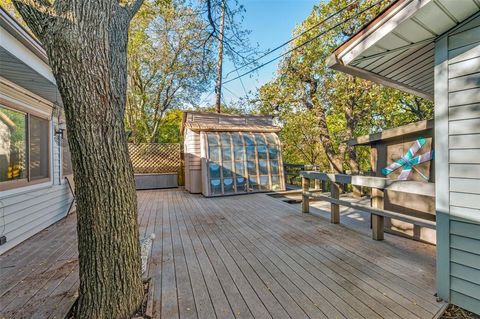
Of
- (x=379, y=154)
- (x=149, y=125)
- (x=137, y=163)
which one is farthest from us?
(x=149, y=125)

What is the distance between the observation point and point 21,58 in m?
2.66

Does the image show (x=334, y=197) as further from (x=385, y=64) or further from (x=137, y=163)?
(x=137, y=163)

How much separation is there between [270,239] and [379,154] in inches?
94.0

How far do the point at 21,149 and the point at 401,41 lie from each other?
552cm

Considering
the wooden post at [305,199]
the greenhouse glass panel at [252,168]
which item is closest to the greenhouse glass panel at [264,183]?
the greenhouse glass panel at [252,168]

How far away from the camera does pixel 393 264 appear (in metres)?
2.66

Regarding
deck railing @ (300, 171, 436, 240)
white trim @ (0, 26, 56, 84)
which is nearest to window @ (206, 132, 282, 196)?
deck railing @ (300, 171, 436, 240)

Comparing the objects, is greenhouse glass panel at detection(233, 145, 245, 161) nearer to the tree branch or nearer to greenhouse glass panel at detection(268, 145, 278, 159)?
greenhouse glass panel at detection(268, 145, 278, 159)

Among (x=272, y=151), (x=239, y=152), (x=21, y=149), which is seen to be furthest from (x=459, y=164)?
(x=272, y=151)

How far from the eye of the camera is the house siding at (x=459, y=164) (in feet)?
6.07

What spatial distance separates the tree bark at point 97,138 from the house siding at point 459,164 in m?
2.63

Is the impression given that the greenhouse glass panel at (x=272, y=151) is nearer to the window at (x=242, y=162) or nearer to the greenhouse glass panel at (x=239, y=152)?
the window at (x=242, y=162)

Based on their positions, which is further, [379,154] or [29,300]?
[379,154]

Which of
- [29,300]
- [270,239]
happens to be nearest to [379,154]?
[270,239]
